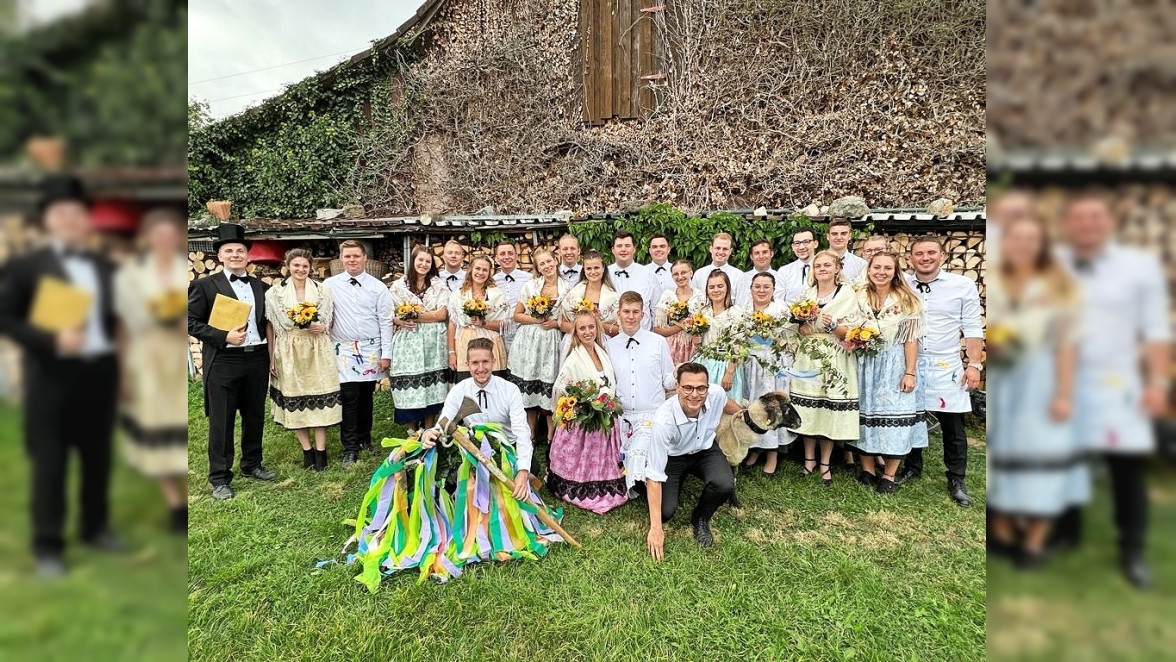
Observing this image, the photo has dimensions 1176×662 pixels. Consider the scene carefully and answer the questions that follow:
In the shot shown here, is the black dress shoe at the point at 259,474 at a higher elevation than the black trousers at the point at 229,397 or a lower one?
lower

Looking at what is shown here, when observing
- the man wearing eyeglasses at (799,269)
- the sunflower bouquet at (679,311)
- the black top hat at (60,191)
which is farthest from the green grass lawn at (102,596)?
the man wearing eyeglasses at (799,269)

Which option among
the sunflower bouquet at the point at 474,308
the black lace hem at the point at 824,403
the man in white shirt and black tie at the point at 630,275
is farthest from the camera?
the man in white shirt and black tie at the point at 630,275

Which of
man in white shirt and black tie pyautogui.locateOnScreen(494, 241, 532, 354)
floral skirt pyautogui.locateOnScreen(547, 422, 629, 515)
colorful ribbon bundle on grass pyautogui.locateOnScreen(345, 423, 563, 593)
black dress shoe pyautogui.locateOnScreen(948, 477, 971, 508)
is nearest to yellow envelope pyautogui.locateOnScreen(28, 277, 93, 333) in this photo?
colorful ribbon bundle on grass pyautogui.locateOnScreen(345, 423, 563, 593)

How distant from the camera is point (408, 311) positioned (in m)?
5.83

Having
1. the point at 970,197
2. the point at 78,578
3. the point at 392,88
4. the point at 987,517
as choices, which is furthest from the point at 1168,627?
the point at 392,88

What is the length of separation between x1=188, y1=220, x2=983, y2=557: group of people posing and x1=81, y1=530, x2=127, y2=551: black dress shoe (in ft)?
11.9

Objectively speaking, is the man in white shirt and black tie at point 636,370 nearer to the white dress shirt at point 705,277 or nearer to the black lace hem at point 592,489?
the black lace hem at point 592,489

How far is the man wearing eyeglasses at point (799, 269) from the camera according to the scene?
5.84m

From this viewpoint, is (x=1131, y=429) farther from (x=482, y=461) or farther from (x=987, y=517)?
(x=482, y=461)

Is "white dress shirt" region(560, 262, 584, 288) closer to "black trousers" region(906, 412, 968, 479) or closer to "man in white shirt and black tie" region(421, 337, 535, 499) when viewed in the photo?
"man in white shirt and black tie" region(421, 337, 535, 499)

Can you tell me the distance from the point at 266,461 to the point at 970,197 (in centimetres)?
Result: 1170

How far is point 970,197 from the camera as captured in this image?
9414 millimetres

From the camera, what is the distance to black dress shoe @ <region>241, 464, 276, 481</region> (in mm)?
5484

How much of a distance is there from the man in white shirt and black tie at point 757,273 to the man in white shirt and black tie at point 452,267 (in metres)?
3.23
